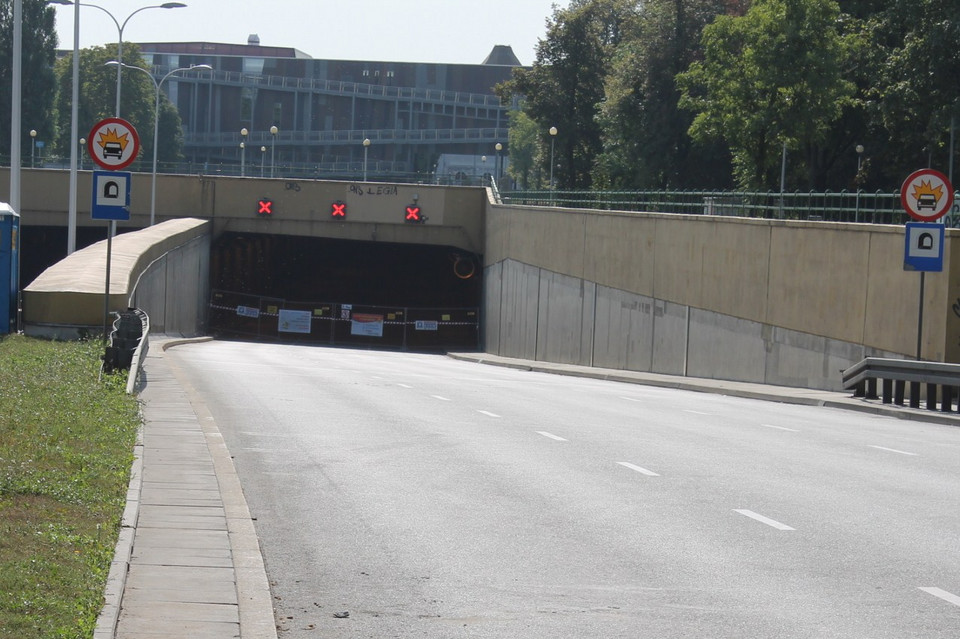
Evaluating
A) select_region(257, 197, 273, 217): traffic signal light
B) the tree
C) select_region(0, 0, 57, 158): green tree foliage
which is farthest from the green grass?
select_region(0, 0, 57, 158): green tree foliage

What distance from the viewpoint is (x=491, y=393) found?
24.6m

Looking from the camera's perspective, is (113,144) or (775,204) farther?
(775,204)

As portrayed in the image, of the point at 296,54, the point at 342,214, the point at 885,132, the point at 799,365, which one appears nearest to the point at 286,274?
the point at 342,214

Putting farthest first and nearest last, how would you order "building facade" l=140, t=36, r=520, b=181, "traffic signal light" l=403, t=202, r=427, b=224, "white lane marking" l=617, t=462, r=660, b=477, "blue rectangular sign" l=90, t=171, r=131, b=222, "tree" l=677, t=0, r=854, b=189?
"building facade" l=140, t=36, r=520, b=181
"traffic signal light" l=403, t=202, r=427, b=224
"tree" l=677, t=0, r=854, b=189
"blue rectangular sign" l=90, t=171, r=131, b=222
"white lane marking" l=617, t=462, r=660, b=477

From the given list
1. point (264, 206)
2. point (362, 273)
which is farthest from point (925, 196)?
point (362, 273)

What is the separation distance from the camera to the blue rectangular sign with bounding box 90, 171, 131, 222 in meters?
18.8

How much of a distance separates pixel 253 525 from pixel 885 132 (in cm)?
5107

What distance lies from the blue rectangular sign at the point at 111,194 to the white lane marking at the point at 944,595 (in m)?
13.6

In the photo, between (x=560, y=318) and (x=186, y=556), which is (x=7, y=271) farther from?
(x=560, y=318)

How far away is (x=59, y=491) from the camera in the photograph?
9.49 meters

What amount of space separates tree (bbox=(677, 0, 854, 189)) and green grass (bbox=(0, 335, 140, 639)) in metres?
40.4

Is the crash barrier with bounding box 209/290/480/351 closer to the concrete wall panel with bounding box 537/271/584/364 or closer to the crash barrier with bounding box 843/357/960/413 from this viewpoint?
the concrete wall panel with bounding box 537/271/584/364

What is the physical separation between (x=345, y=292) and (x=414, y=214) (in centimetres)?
1428

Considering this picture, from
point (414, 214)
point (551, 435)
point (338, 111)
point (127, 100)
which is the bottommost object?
point (551, 435)
